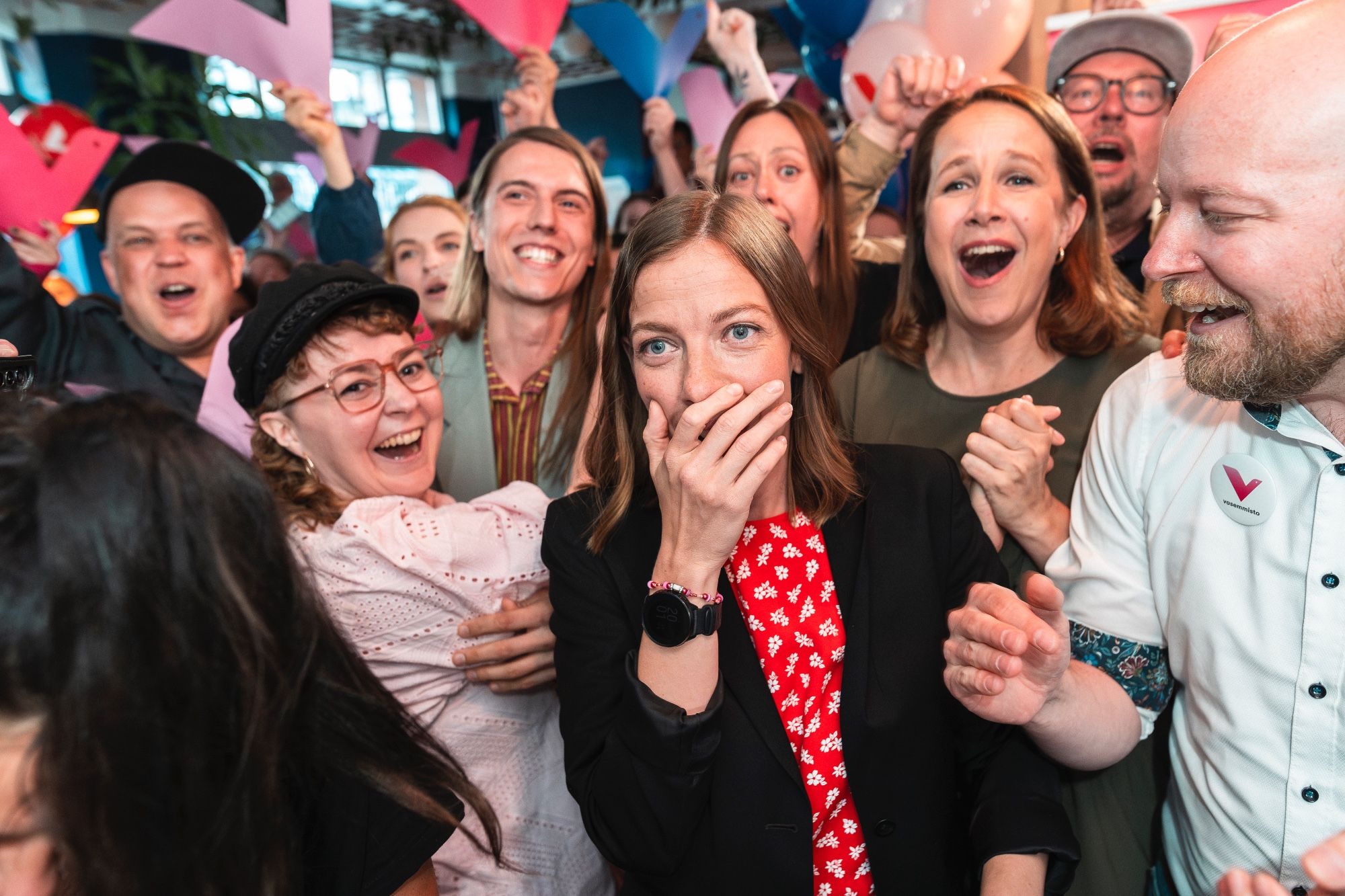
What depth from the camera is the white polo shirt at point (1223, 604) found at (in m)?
1.17

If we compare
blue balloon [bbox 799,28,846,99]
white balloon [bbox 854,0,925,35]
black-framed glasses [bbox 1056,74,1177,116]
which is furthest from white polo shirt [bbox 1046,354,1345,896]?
blue balloon [bbox 799,28,846,99]

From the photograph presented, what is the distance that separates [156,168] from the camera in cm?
276

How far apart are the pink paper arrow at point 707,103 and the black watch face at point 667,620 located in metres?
3.04

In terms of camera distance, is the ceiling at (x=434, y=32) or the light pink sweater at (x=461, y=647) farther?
the ceiling at (x=434, y=32)

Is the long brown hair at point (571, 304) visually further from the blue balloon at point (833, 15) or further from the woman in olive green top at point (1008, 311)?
the blue balloon at point (833, 15)

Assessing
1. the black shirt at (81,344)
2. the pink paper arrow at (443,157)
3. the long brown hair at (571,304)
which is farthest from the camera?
the pink paper arrow at (443,157)

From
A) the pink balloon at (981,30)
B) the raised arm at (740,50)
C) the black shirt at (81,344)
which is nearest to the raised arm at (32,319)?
the black shirt at (81,344)

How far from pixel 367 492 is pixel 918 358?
1.24 metres

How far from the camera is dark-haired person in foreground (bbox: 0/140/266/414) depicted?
8.95 feet

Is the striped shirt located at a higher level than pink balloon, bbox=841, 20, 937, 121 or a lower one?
lower

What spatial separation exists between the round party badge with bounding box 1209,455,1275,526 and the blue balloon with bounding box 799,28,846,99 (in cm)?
340

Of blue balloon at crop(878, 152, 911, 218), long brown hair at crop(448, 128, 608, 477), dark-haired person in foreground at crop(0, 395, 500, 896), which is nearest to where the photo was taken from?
dark-haired person in foreground at crop(0, 395, 500, 896)

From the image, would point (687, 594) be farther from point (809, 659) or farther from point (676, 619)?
point (809, 659)

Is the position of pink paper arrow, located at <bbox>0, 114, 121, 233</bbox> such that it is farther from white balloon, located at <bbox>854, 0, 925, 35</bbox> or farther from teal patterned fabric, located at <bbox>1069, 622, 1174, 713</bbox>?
teal patterned fabric, located at <bbox>1069, 622, 1174, 713</bbox>
